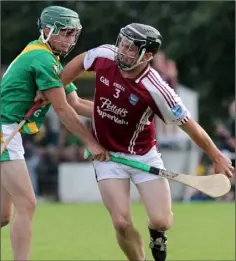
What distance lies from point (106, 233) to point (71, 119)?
5.59 meters

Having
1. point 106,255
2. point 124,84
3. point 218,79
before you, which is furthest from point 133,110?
point 218,79

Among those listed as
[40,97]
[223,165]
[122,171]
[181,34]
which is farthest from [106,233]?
[181,34]

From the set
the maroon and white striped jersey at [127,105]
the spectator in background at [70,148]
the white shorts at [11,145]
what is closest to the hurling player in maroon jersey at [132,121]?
the maroon and white striped jersey at [127,105]

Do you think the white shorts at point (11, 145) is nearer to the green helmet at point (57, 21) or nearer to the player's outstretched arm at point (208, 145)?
the green helmet at point (57, 21)

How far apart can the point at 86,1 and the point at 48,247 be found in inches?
780

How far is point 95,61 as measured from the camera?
28.3 feet

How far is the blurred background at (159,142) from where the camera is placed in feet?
41.9

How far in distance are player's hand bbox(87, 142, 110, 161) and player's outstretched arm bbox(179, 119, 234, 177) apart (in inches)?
27.9

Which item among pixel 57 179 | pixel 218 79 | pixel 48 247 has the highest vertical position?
pixel 48 247

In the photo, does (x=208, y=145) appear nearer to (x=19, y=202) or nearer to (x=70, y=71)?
(x=70, y=71)

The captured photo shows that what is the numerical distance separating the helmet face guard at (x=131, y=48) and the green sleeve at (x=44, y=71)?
1.82 ft

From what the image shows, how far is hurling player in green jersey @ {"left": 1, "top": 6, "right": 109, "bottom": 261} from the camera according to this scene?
8188mm

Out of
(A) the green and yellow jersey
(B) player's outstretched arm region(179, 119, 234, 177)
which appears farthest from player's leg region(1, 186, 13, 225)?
(B) player's outstretched arm region(179, 119, 234, 177)

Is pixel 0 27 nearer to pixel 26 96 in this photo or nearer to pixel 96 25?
pixel 96 25
